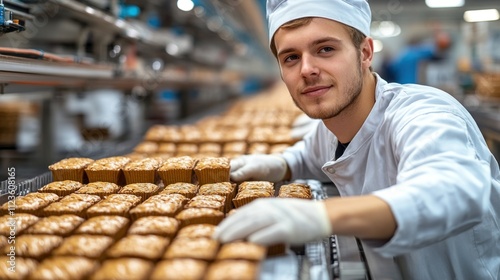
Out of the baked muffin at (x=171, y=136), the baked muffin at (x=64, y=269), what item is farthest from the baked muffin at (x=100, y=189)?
the baked muffin at (x=171, y=136)

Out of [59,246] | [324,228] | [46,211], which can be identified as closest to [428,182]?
[324,228]

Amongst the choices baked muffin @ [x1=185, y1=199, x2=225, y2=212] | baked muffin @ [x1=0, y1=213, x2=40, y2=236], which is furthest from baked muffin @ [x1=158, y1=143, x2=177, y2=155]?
baked muffin @ [x1=0, y1=213, x2=40, y2=236]

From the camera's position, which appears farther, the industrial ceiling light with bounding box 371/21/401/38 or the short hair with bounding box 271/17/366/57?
the industrial ceiling light with bounding box 371/21/401/38

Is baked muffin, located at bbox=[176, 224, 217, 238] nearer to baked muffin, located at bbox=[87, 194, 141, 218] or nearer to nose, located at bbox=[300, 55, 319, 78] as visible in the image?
baked muffin, located at bbox=[87, 194, 141, 218]

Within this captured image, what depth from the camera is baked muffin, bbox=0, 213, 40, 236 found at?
142cm

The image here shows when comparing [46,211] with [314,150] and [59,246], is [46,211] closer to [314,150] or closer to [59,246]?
[59,246]

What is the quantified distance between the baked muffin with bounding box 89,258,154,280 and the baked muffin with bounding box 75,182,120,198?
A: 71 centimetres

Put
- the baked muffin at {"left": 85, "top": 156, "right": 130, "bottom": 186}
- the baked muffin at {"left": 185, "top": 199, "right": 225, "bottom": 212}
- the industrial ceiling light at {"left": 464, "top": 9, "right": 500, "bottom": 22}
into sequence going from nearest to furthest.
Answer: the baked muffin at {"left": 185, "top": 199, "right": 225, "bottom": 212} < the baked muffin at {"left": 85, "top": 156, "right": 130, "bottom": 186} < the industrial ceiling light at {"left": 464, "top": 9, "right": 500, "bottom": 22}

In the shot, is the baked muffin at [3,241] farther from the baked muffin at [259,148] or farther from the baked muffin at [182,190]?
the baked muffin at [259,148]

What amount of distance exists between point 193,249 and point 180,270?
0.43ft

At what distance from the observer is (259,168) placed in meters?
2.23

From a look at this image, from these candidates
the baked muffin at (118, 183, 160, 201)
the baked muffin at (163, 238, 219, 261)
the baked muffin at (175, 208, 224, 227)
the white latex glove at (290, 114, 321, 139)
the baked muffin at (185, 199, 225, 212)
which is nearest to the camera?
the baked muffin at (163, 238, 219, 261)

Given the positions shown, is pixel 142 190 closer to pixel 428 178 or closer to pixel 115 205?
pixel 115 205

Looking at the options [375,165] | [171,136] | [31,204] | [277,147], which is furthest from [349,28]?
[171,136]
